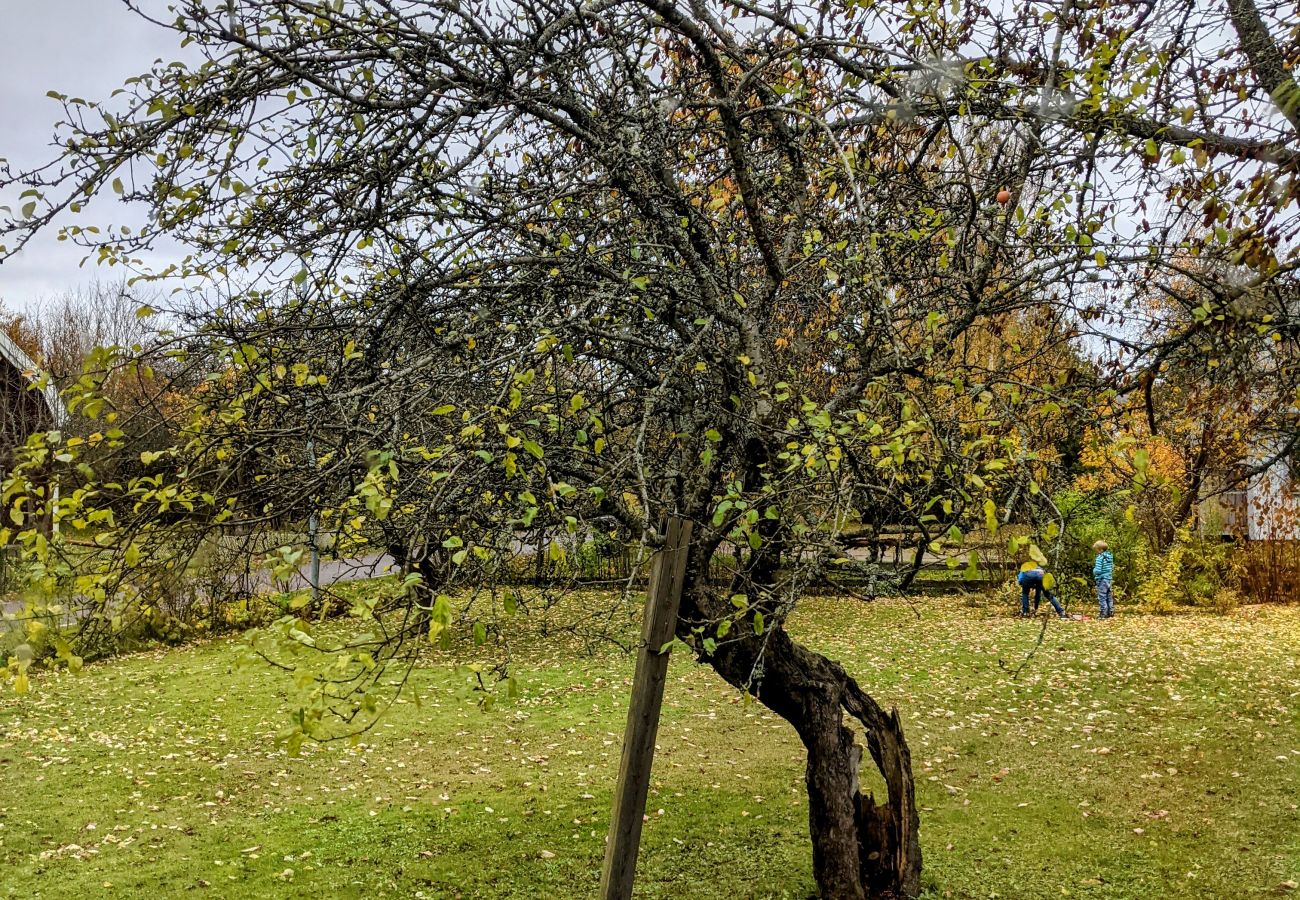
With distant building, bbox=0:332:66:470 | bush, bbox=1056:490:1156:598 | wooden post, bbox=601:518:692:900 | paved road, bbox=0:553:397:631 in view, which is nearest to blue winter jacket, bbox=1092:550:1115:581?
bush, bbox=1056:490:1156:598

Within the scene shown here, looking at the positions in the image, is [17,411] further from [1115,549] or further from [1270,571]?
[1270,571]

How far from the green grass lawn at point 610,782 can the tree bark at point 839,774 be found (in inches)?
15.7

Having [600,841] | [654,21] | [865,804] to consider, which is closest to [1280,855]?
[865,804]

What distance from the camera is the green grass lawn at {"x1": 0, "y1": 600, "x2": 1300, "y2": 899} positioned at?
18.9ft

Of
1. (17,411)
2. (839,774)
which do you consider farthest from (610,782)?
(17,411)

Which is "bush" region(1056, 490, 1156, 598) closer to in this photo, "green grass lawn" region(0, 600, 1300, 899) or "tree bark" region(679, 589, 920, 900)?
"green grass lawn" region(0, 600, 1300, 899)

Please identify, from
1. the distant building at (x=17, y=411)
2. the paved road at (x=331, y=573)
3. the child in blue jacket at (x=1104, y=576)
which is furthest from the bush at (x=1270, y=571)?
the distant building at (x=17, y=411)

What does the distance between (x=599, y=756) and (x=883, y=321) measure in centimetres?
633

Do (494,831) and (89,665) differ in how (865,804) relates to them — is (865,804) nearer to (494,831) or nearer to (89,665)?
(494,831)

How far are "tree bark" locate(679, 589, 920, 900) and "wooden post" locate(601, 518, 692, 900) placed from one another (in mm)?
1346

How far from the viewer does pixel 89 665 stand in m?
11.4

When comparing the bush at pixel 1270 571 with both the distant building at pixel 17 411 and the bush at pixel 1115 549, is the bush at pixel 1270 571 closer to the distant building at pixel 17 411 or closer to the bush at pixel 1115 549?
the bush at pixel 1115 549

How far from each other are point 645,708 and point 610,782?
4366 mm

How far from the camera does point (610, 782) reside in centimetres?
768
